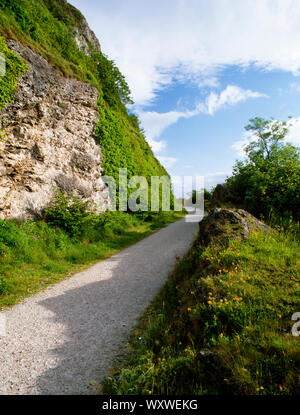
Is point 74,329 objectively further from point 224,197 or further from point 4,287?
point 224,197

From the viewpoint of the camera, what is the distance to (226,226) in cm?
684

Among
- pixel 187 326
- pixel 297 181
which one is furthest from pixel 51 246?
pixel 297 181

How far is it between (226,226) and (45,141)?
32.3ft

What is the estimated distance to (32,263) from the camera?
300 inches

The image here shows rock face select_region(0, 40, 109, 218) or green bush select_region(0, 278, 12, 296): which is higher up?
rock face select_region(0, 40, 109, 218)

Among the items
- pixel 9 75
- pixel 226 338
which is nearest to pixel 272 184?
pixel 226 338

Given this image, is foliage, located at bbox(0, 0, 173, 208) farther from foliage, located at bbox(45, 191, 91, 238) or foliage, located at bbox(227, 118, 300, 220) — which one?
foliage, located at bbox(227, 118, 300, 220)

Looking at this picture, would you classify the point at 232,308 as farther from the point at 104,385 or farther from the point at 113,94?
the point at 113,94

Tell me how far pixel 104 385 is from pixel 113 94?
2429cm

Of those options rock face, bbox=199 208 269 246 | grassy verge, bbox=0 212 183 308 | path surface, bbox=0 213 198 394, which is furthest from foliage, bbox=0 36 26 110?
rock face, bbox=199 208 269 246

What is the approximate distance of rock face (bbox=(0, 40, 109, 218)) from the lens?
932 centimetres

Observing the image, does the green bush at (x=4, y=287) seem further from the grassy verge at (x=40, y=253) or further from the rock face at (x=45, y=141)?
the rock face at (x=45, y=141)

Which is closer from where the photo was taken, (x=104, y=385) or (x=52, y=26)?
(x=104, y=385)

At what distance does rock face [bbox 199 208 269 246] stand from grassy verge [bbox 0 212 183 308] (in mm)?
5047
